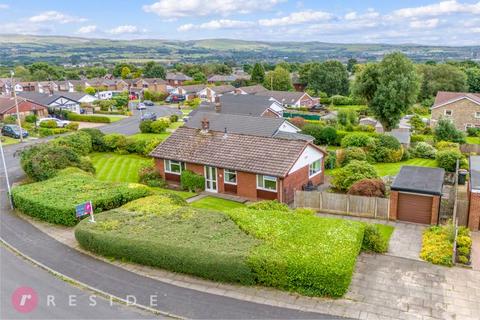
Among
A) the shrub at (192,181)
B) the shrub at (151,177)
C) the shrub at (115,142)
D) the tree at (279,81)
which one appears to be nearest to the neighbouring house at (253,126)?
the shrub at (192,181)

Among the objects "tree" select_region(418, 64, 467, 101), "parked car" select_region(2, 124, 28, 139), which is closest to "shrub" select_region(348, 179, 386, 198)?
"parked car" select_region(2, 124, 28, 139)

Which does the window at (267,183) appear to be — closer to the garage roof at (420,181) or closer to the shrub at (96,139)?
the garage roof at (420,181)

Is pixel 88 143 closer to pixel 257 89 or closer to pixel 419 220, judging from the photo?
pixel 419 220

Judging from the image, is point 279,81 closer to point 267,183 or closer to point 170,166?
point 170,166

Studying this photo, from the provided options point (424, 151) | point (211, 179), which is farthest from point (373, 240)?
point (424, 151)

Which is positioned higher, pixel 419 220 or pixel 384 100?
pixel 384 100

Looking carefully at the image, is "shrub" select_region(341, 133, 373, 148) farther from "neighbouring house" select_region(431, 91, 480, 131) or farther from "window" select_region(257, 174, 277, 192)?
"neighbouring house" select_region(431, 91, 480, 131)

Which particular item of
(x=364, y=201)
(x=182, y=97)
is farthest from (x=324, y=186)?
(x=182, y=97)
